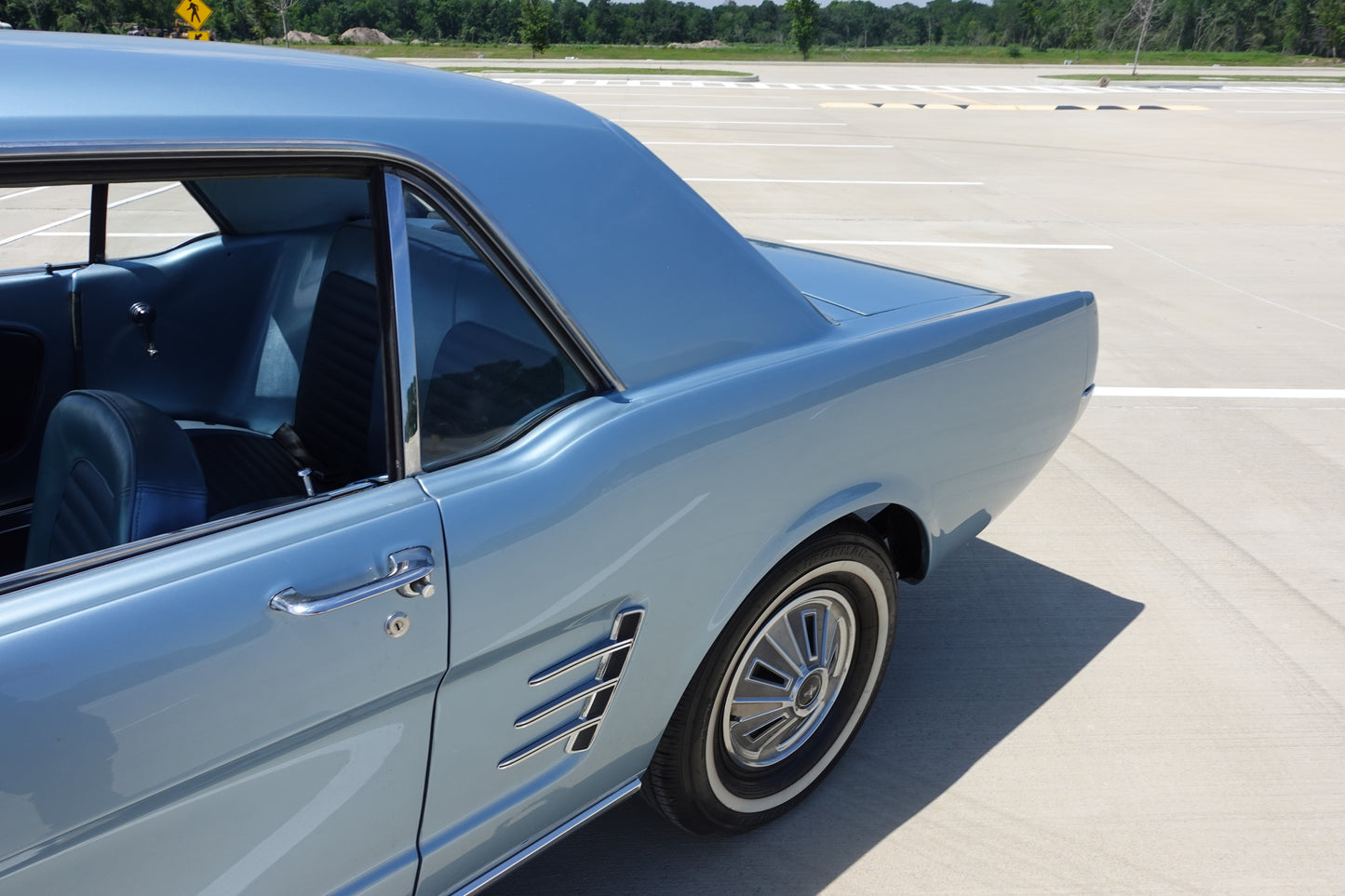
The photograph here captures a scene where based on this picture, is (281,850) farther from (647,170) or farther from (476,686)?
(647,170)

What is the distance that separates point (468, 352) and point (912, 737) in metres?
1.66

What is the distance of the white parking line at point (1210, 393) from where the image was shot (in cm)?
504

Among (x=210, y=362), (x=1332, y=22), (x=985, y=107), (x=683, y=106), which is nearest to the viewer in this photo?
(x=210, y=362)

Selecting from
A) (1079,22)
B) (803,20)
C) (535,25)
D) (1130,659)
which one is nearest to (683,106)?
(1130,659)

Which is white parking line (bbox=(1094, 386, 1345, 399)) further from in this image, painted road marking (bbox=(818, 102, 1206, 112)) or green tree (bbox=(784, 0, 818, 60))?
green tree (bbox=(784, 0, 818, 60))

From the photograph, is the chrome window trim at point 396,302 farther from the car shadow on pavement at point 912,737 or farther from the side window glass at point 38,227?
the side window glass at point 38,227

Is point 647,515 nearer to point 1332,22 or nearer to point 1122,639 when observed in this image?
point 1122,639

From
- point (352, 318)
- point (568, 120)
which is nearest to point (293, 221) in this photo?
point (352, 318)

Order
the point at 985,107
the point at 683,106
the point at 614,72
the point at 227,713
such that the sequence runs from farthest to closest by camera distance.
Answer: the point at 614,72 < the point at 985,107 < the point at 683,106 < the point at 227,713

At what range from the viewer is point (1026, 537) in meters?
3.71

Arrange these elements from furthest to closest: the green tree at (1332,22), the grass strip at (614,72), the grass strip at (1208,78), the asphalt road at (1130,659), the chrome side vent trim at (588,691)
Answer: the green tree at (1332,22), the grass strip at (1208,78), the grass strip at (614,72), the asphalt road at (1130,659), the chrome side vent trim at (588,691)

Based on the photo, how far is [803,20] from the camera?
40656 mm

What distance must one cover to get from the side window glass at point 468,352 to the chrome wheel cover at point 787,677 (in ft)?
2.40

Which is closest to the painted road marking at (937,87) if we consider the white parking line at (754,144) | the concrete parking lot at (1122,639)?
the white parking line at (754,144)
